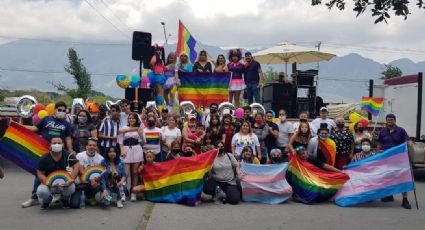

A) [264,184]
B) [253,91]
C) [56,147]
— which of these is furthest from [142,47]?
[56,147]

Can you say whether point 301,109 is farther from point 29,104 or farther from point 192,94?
point 29,104

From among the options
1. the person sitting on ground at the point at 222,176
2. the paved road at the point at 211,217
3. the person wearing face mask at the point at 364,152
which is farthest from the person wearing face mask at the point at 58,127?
the person wearing face mask at the point at 364,152

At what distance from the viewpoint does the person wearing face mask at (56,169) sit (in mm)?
8977

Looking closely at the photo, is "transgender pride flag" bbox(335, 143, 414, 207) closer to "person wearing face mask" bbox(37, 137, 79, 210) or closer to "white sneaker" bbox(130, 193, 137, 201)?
"white sneaker" bbox(130, 193, 137, 201)

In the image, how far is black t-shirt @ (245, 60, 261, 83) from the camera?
15.6m

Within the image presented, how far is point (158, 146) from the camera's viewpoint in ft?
35.3

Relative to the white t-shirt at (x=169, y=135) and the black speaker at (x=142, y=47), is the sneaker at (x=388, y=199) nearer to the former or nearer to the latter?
the white t-shirt at (x=169, y=135)

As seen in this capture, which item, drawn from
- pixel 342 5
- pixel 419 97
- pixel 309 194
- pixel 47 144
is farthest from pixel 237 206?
pixel 419 97

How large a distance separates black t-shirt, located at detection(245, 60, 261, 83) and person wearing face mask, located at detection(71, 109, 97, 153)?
6081mm

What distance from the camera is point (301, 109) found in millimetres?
17375

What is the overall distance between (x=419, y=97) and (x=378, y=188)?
5.17 meters

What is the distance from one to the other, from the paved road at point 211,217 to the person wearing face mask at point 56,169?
0.23 m

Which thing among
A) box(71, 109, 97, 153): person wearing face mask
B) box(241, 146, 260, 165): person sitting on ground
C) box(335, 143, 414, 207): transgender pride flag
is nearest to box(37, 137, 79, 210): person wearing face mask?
box(71, 109, 97, 153): person wearing face mask

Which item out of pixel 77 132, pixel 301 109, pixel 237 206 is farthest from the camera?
pixel 301 109
